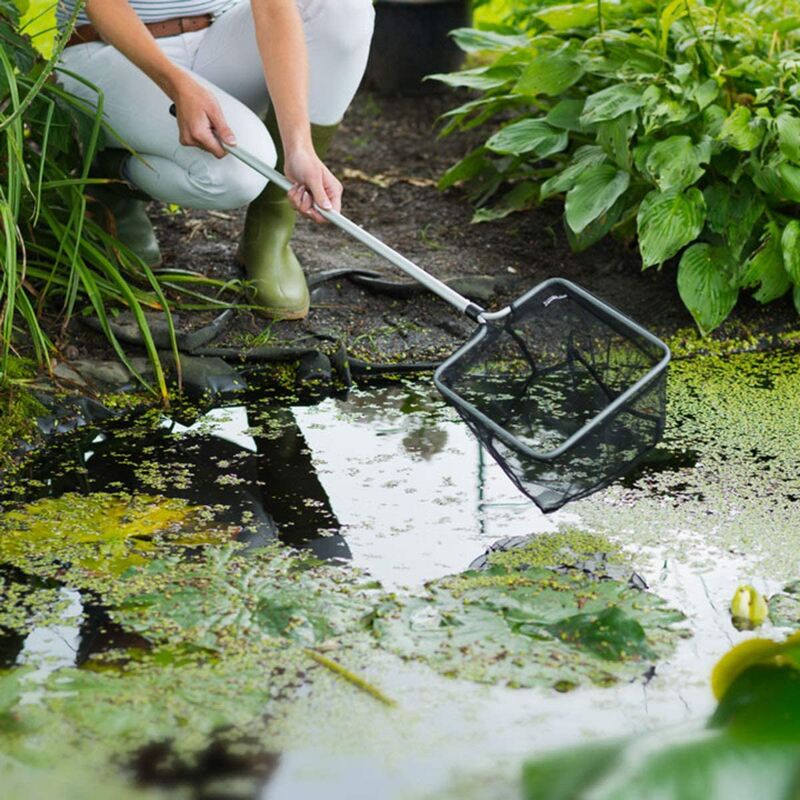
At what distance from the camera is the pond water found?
144cm

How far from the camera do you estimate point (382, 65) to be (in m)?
4.11

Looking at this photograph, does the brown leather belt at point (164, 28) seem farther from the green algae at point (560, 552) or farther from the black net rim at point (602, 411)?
the green algae at point (560, 552)

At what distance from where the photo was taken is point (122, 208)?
2592 millimetres

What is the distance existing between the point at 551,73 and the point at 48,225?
1.11 m

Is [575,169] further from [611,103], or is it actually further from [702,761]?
[702,761]

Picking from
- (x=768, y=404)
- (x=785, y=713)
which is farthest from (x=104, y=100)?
(x=785, y=713)

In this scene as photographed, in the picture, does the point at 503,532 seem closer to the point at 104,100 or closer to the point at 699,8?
the point at 104,100

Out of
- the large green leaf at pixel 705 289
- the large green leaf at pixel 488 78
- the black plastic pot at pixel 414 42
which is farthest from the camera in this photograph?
the black plastic pot at pixel 414 42

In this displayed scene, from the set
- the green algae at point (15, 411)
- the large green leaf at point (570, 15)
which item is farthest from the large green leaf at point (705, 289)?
the green algae at point (15, 411)

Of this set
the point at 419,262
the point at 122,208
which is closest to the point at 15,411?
the point at 122,208

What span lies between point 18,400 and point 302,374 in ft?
1.73

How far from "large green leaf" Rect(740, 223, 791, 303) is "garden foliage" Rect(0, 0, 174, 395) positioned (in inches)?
44.9

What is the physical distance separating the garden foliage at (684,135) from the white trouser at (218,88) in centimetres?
53

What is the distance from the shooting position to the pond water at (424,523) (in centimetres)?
144
